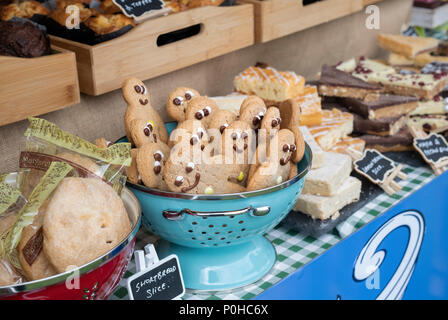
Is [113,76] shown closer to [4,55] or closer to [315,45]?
[4,55]

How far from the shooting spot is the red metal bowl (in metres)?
0.86

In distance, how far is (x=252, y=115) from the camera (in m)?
1.34

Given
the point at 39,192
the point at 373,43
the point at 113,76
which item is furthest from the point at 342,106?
the point at 39,192

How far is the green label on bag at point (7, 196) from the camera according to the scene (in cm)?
104

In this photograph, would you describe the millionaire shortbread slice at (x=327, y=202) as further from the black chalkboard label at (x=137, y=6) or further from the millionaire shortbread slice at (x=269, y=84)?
the black chalkboard label at (x=137, y=6)

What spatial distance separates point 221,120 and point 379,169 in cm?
74

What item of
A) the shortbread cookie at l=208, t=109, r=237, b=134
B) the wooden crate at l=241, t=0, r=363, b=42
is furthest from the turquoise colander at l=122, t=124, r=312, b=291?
the wooden crate at l=241, t=0, r=363, b=42

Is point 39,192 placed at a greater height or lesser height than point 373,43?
greater

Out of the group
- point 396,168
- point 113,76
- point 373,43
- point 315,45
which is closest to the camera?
point 113,76

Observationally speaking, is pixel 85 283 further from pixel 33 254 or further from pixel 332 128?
pixel 332 128

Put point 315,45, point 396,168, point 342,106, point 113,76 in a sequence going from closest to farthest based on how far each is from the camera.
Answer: point 113,76
point 396,168
point 342,106
point 315,45
